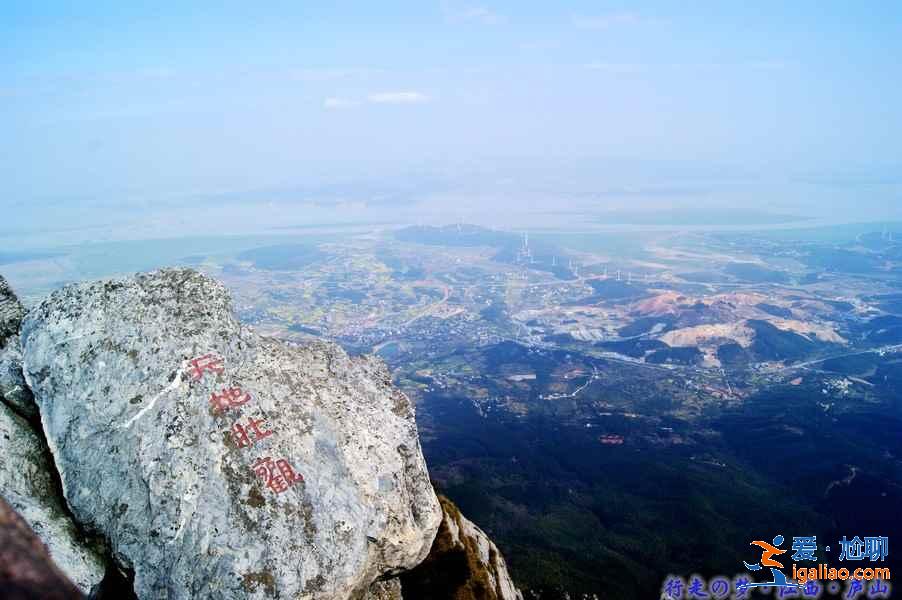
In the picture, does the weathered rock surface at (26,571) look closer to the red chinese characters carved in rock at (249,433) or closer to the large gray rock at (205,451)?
the large gray rock at (205,451)

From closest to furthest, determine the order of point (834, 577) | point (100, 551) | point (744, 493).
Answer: point (100, 551) < point (834, 577) < point (744, 493)

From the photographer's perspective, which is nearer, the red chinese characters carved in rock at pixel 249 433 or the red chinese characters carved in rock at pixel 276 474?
the red chinese characters carved in rock at pixel 276 474

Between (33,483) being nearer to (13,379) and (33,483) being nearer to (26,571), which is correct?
(13,379)

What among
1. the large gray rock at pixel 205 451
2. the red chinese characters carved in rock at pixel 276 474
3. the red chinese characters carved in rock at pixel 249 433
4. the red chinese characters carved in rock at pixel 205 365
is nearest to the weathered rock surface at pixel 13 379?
the large gray rock at pixel 205 451

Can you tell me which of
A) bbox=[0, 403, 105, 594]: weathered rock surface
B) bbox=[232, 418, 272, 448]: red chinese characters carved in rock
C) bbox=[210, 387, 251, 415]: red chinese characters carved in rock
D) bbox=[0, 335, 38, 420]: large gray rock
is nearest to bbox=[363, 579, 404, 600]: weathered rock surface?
bbox=[232, 418, 272, 448]: red chinese characters carved in rock

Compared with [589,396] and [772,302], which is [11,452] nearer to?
[589,396]

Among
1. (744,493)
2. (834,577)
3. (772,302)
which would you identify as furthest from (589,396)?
(772,302)
